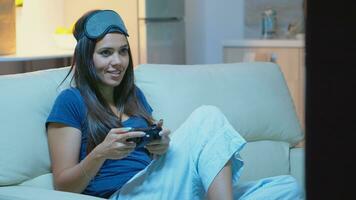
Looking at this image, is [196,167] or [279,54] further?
[279,54]

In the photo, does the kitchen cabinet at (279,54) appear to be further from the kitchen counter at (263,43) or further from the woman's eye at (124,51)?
the woman's eye at (124,51)

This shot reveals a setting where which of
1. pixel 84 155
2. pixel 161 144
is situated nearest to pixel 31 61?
pixel 84 155

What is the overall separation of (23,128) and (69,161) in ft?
0.59

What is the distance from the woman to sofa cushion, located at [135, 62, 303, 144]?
0.21m

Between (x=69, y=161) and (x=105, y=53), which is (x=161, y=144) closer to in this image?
(x=69, y=161)

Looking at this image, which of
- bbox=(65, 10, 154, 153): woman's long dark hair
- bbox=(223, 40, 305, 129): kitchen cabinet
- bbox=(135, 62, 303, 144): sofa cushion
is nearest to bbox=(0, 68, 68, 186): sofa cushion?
bbox=(65, 10, 154, 153): woman's long dark hair

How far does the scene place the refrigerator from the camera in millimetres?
3676

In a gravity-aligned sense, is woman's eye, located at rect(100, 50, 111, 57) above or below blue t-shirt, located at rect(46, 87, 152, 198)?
above

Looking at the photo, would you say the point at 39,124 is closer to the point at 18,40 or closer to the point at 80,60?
the point at 80,60

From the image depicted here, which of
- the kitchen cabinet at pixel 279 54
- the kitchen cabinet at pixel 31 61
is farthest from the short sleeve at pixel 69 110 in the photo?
the kitchen cabinet at pixel 279 54

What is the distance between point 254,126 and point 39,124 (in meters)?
0.86

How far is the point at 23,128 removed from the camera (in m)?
1.74

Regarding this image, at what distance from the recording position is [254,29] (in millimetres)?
4434
